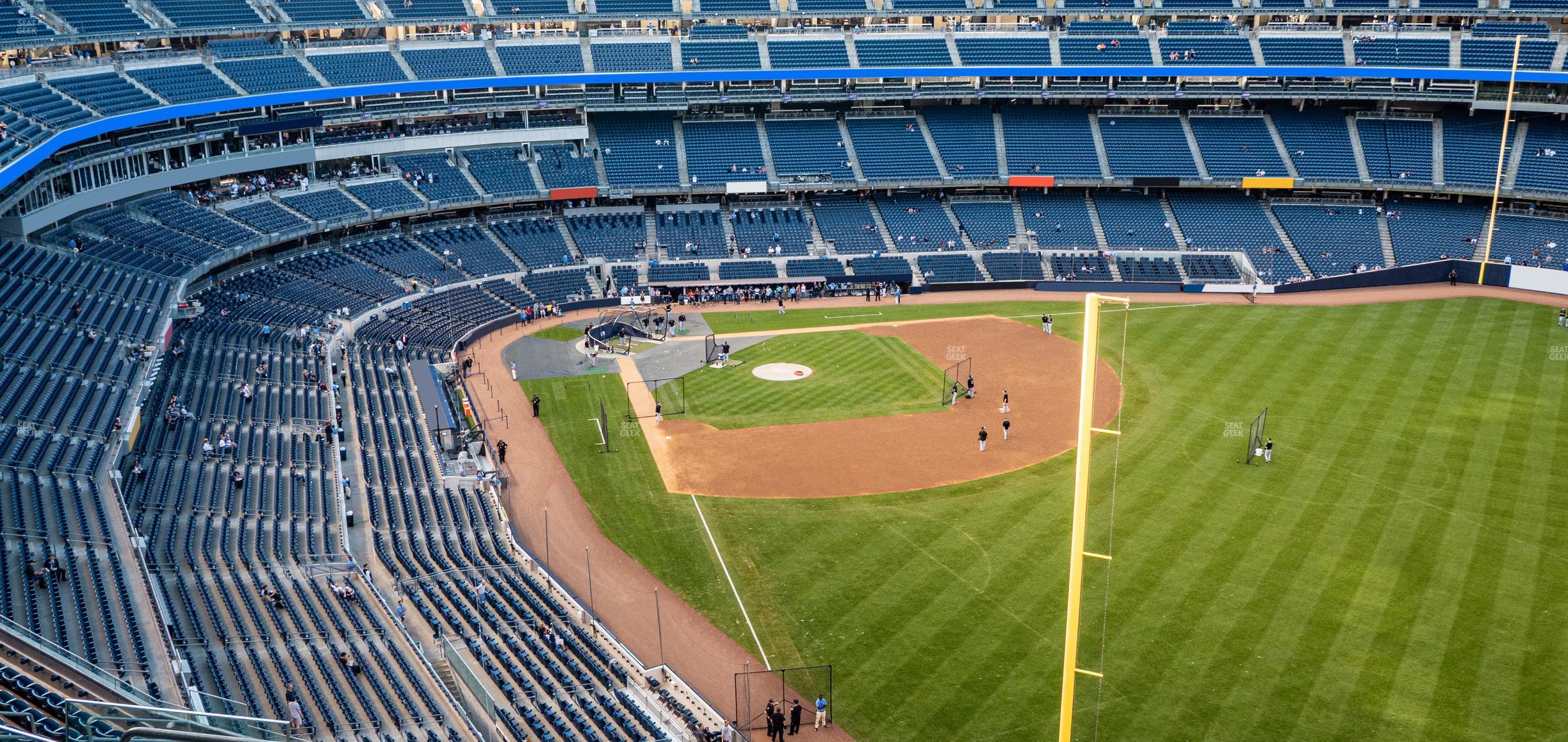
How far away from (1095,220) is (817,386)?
91.2ft

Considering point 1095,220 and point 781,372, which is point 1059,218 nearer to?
point 1095,220

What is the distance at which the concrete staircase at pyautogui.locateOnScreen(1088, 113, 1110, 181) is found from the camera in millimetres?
68125

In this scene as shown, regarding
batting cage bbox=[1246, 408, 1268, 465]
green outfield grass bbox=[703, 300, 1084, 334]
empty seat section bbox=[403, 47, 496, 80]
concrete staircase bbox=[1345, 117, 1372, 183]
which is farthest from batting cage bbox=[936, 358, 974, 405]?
empty seat section bbox=[403, 47, 496, 80]

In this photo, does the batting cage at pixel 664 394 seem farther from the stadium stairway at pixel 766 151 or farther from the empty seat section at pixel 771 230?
the stadium stairway at pixel 766 151

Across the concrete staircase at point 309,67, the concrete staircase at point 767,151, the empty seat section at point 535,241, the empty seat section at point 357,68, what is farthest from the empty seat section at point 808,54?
the concrete staircase at point 309,67

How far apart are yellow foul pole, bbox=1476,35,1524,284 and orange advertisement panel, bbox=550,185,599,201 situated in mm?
46832

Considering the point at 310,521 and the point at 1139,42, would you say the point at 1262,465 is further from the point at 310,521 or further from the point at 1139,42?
the point at 1139,42

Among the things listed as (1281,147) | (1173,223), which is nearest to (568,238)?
(1173,223)

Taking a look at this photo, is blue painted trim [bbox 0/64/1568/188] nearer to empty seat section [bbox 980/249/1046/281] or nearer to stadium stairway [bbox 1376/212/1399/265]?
stadium stairway [bbox 1376/212/1399/265]

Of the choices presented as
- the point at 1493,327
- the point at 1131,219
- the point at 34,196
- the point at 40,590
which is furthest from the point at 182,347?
Answer: the point at 1493,327

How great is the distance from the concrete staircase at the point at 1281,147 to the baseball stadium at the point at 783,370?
8.9 inches

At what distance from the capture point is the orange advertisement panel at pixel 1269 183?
66.1 m

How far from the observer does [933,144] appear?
70875 mm

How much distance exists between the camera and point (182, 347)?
40688 mm
